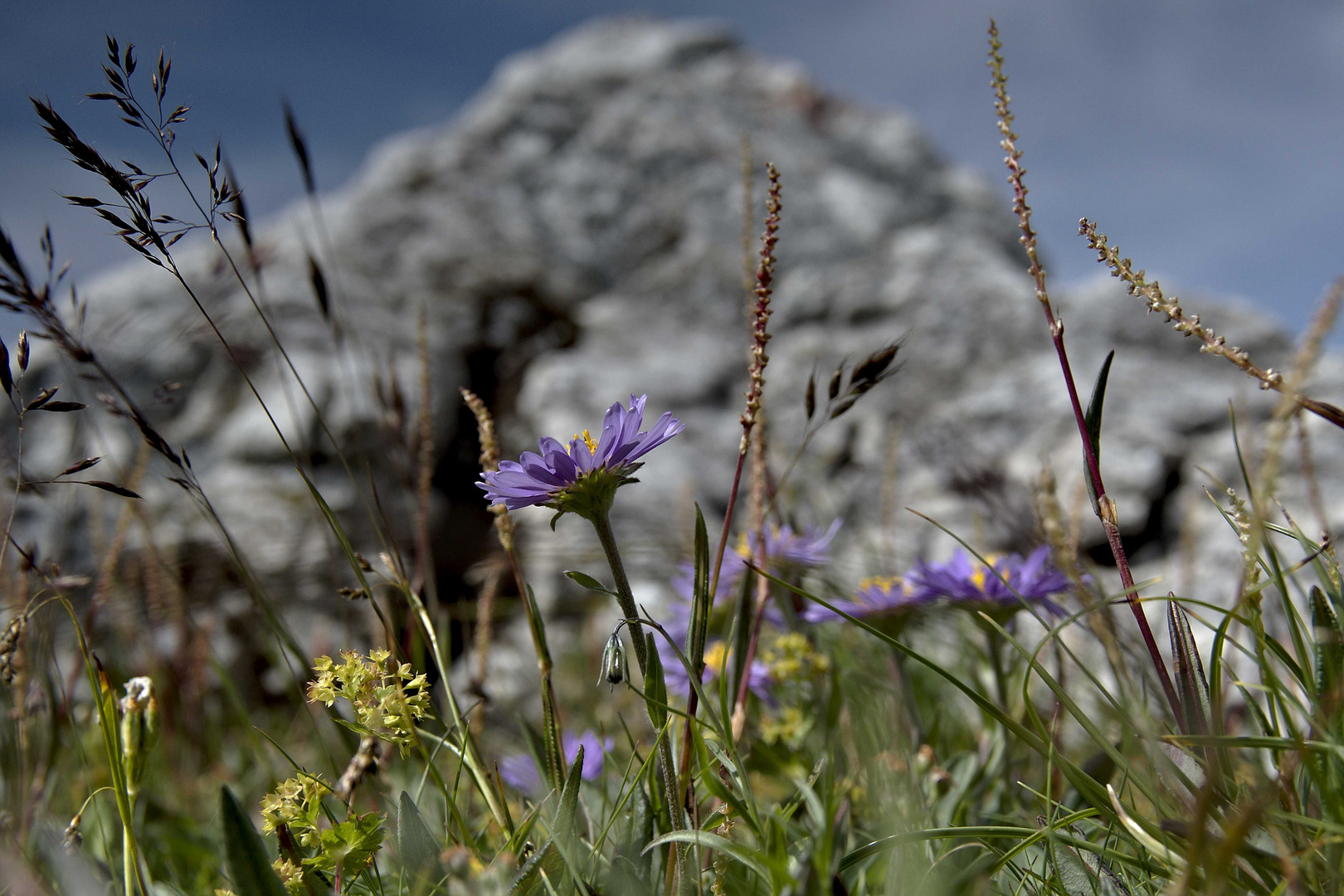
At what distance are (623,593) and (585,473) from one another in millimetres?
79

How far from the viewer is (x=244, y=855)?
1.38 ft

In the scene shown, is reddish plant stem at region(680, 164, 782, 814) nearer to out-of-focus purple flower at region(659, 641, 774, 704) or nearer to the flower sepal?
the flower sepal

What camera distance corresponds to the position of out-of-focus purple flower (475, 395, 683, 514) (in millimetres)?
471

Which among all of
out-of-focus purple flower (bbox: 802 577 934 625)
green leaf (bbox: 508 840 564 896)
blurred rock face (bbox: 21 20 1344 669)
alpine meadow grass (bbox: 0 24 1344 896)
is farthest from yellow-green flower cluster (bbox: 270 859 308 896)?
out-of-focus purple flower (bbox: 802 577 934 625)

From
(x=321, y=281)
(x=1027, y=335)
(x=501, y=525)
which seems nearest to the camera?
(x=501, y=525)

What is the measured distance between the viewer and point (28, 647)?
2.40 feet

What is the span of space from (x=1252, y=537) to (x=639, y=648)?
0.32 meters

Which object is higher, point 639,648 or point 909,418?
point 909,418

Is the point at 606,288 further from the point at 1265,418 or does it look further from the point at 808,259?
the point at 1265,418

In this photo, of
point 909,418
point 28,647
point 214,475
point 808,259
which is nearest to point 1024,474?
point 909,418

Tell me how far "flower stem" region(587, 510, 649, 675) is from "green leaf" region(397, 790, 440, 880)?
0.52 ft

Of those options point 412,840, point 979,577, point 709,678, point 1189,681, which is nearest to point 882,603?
point 979,577

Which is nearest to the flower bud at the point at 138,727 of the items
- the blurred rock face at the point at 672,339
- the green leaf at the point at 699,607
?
the blurred rock face at the point at 672,339

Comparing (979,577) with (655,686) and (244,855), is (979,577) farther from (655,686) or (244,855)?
(244,855)
